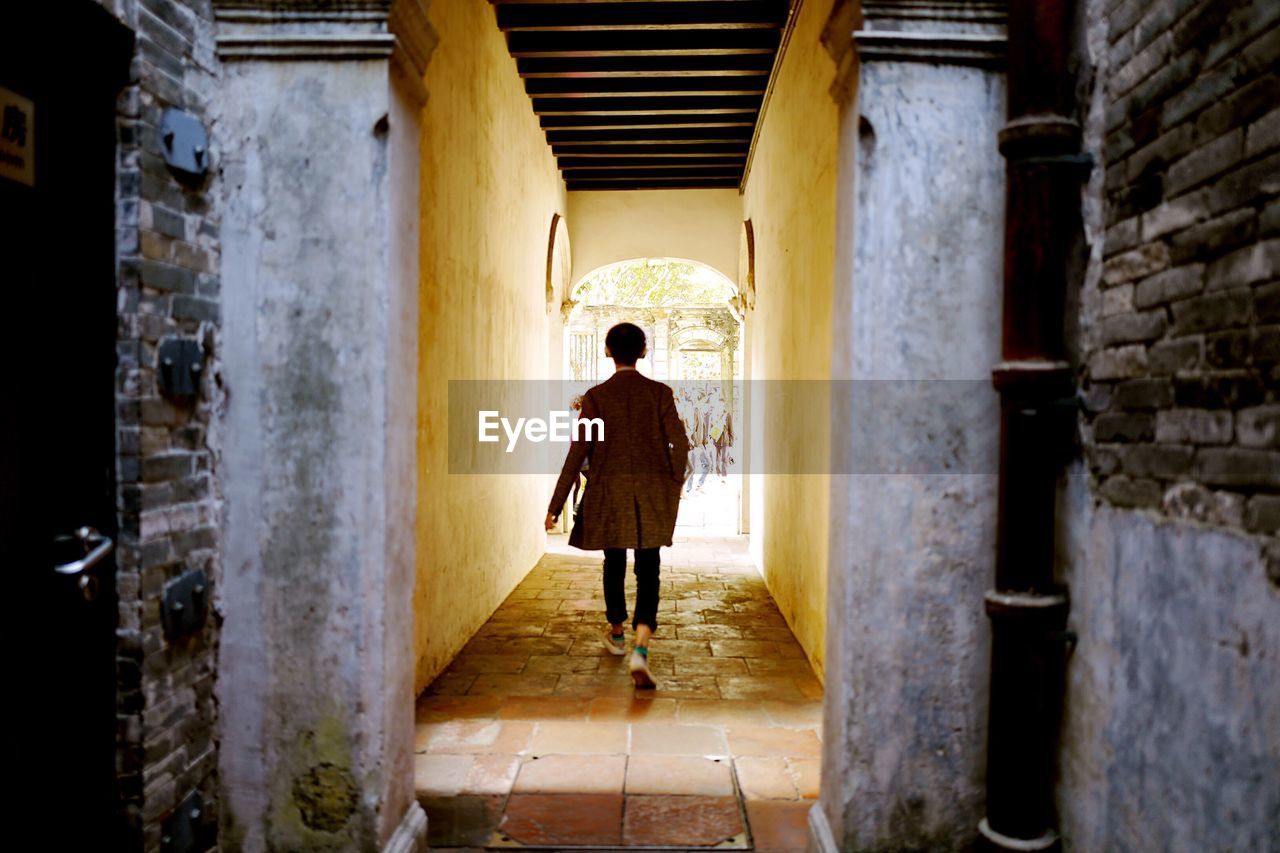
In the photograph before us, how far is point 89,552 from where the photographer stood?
1.93 metres

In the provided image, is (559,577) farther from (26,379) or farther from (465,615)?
(26,379)

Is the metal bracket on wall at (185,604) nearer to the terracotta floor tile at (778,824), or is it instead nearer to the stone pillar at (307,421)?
the stone pillar at (307,421)

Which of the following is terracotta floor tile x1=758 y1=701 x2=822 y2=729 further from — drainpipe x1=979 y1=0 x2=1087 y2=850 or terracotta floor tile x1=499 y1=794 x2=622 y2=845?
drainpipe x1=979 y1=0 x2=1087 y2=850

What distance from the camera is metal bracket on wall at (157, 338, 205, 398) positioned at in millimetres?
2080

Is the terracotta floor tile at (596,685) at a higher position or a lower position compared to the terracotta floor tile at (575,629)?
higher

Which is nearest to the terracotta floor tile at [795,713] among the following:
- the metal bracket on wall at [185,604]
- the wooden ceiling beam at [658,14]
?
the metal bracket on wall at [185,604]

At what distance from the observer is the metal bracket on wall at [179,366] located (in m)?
2.08

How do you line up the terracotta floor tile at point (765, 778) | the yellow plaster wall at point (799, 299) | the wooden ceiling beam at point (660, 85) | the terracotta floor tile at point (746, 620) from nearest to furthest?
the terracotta floor tile at point (765, 778) → the yellow plaster wall at point (799, 299) → the terracotta floor tile at point (746, 620) → the wooden ceiling beam at point (660, 85)

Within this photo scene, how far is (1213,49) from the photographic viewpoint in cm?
158

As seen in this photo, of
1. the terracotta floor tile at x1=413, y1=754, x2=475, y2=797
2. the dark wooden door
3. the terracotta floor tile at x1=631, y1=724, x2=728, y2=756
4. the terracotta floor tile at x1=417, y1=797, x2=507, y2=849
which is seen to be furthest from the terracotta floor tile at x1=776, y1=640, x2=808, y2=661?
the dark wooden door

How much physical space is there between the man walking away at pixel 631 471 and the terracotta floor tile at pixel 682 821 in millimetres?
1240

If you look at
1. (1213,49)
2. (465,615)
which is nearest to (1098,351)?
(1213,49)

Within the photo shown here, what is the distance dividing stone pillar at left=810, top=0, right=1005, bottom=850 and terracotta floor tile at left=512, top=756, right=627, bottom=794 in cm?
103

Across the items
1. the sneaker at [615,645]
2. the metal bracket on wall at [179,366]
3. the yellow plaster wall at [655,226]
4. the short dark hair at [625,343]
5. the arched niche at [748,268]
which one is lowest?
the sneaker at [615,645]
